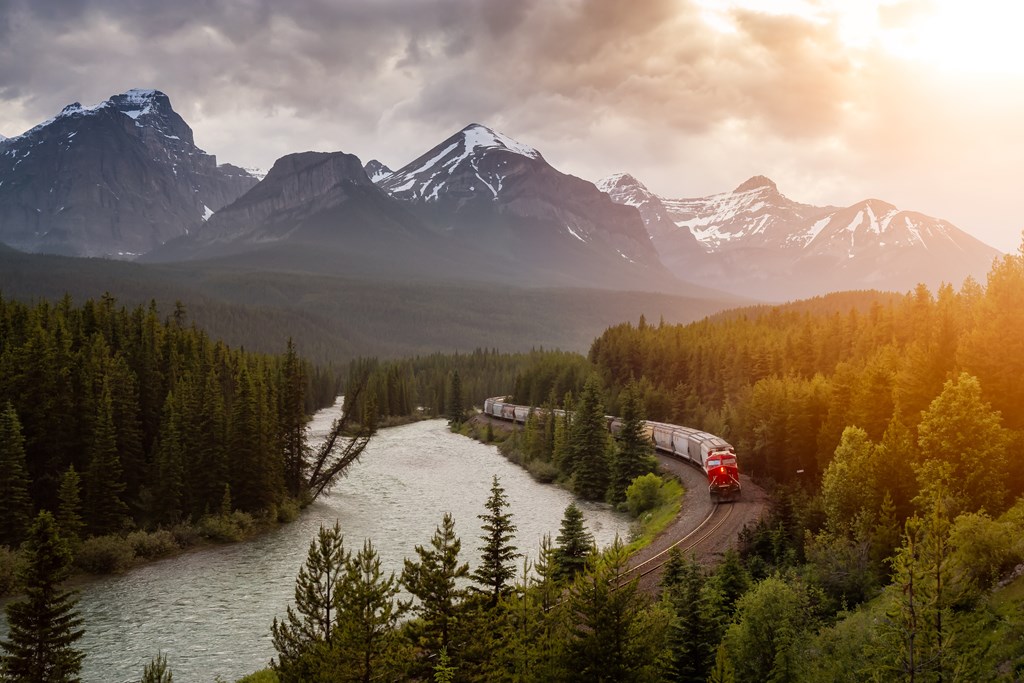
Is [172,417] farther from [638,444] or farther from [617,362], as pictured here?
[617,362]

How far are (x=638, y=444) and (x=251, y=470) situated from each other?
39336mm

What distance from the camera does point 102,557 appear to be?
5172 cm

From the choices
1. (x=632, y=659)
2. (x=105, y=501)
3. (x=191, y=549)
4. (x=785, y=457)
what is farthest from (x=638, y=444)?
(x=632, y=659)

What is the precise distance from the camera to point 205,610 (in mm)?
43688

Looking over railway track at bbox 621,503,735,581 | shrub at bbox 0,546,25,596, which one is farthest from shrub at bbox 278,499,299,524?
railway track at bbox 621,503,735,581

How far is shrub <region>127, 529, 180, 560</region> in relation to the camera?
5491 cm

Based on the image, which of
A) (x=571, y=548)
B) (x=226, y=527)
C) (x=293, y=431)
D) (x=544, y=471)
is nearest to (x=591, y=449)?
(x=544, y=471)

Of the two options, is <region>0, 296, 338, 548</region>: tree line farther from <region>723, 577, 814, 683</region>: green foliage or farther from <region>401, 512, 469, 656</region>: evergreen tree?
<region>723, 577, 814, 683</region>: green foliage

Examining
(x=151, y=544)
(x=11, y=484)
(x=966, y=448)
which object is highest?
(x=966, y=448)

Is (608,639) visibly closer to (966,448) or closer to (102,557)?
(966,448)

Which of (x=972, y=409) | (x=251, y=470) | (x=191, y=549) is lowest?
(x=191, y=549)

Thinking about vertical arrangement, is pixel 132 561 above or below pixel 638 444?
below

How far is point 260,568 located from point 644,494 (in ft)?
115

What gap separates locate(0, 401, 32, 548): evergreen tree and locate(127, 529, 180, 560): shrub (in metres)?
7.29
